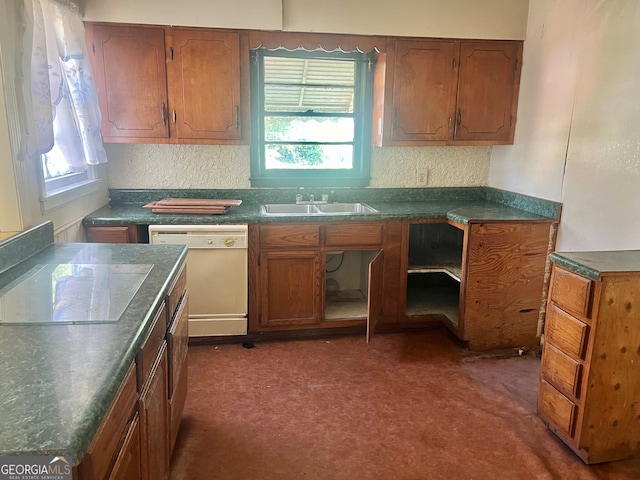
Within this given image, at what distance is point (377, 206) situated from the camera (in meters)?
3.39

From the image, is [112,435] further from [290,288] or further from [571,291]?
[290,288]

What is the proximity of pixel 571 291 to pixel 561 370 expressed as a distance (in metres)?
0.36

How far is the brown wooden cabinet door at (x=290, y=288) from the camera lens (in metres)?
3.02

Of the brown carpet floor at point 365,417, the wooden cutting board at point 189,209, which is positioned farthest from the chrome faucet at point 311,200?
the brown carpet floor at point 365,417

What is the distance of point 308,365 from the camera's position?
2.85m

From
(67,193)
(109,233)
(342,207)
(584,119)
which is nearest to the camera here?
(67,193)

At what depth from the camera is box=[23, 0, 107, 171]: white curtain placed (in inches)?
79.9

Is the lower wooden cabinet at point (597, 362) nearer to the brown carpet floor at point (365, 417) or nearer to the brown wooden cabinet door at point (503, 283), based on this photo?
the brown carpet floor at point (365, 417)

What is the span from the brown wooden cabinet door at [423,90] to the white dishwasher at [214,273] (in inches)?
52.0

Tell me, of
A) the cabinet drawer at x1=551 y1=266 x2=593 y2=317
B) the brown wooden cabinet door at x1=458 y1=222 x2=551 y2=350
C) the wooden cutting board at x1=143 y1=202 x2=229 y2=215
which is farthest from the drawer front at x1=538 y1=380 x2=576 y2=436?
the wooden cutting board at x1=143 y1=202 x2=229 y2=215

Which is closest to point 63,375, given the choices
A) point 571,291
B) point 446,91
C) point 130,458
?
A: point 130,458

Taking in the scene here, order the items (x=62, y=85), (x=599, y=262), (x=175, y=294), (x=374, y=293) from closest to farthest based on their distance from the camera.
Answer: (x=175, y=294) → (x=599, y=262) → (x=62, y=85) → (x=374, y=293)

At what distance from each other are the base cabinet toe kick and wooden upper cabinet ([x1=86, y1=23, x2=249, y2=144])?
128 cm

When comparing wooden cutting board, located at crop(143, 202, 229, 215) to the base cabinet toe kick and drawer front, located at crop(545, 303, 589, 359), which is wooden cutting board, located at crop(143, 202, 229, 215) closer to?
the base cabinet toe kick
